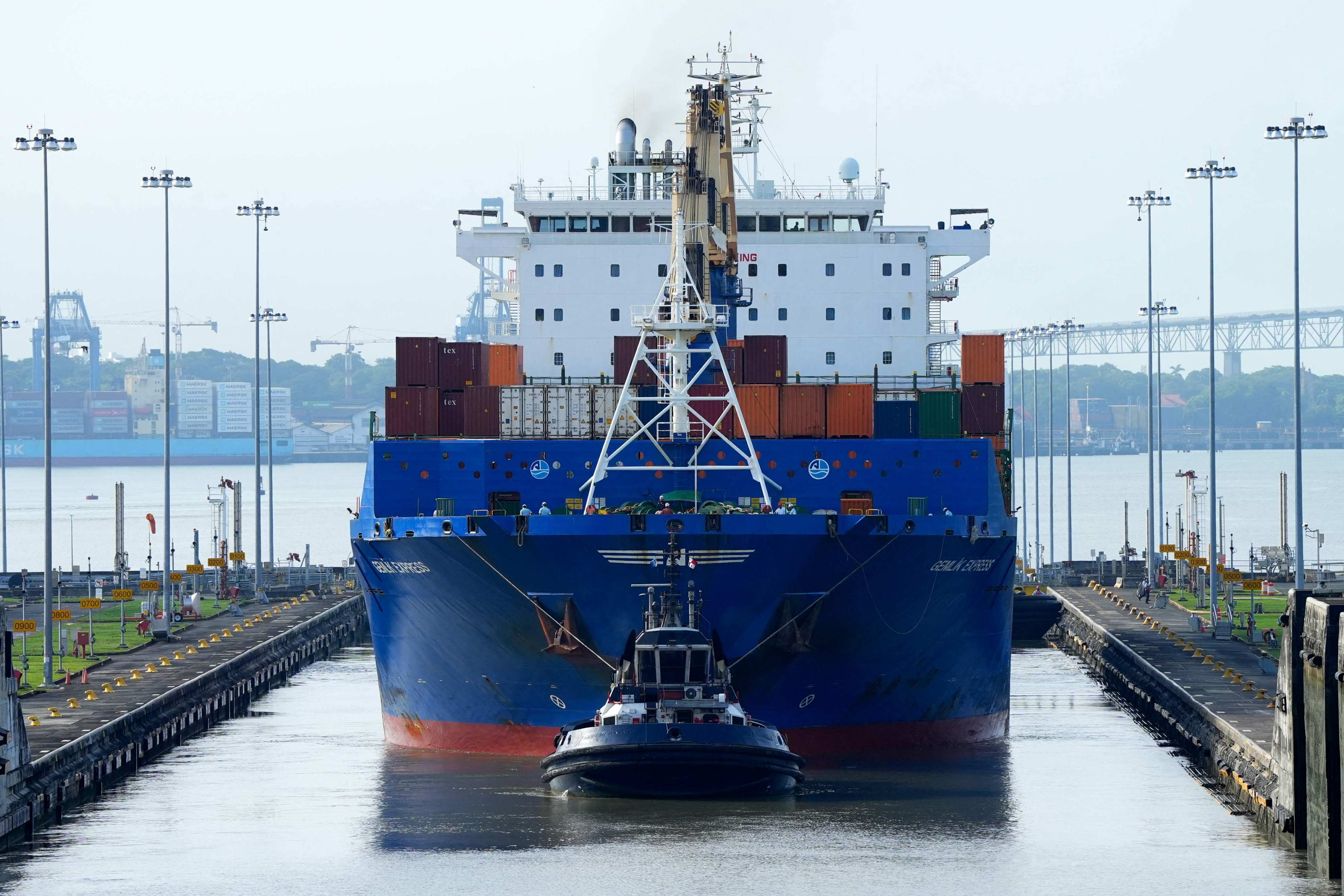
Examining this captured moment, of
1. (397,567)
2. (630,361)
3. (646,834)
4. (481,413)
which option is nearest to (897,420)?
(630,361)

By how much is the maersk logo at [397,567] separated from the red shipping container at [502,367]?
25.1 ft

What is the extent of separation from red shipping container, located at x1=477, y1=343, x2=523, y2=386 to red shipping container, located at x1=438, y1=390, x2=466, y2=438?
11.8 ft

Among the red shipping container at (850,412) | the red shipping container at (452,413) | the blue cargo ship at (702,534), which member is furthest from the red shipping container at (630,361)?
the red shipping container at (850,412)

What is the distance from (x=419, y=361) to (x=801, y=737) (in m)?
14.5

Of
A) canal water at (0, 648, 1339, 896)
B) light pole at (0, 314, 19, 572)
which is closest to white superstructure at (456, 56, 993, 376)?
canal water at (0, 648, 1339, 896)

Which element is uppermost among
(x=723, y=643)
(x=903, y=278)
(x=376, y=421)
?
(x=903, y=278)

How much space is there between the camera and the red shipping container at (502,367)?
57.3 meters

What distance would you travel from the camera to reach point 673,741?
42.0 metres

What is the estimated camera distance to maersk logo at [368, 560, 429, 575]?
4869cm

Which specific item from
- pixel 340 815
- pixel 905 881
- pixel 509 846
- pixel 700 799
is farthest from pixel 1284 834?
pixel 340 815

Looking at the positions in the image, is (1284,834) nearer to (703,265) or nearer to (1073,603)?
(703,265)

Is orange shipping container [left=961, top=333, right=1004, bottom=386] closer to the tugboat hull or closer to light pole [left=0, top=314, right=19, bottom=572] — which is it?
the tugboat hull

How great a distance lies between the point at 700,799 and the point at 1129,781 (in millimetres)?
11285

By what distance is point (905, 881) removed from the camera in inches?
1478
